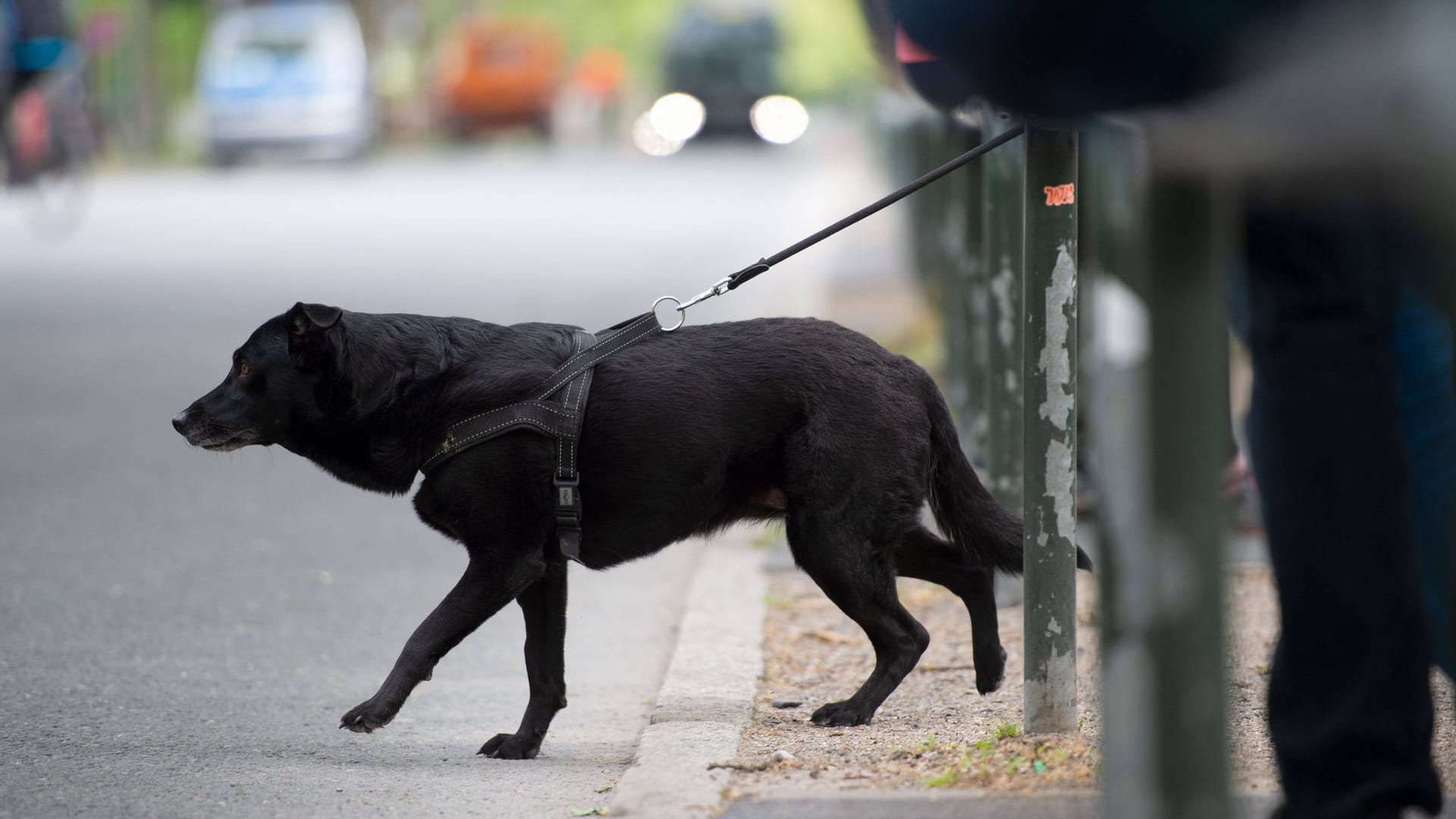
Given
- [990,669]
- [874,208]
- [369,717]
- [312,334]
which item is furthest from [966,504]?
[312,334]

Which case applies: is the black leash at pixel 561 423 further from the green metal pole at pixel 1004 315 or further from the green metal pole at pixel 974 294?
the green metal pole at pixel 974 294

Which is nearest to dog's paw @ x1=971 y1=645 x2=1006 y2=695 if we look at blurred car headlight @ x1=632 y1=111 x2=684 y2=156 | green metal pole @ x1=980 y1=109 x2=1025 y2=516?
green metal pole @ x1=980 y1=109 x2=1025 y2=516

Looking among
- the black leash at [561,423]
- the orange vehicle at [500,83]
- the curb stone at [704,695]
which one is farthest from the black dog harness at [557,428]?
the orange vehicle at [500,83]

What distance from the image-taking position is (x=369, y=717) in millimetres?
3334

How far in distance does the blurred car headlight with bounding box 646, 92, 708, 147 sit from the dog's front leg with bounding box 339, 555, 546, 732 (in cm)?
3098

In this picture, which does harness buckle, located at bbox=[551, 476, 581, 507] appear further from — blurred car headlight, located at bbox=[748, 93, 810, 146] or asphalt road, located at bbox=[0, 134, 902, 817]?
blurred car headlight, located at bbox=[748, 93, 810, 146]

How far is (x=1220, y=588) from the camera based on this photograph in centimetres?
169

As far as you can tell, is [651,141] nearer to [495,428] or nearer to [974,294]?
[974,294]

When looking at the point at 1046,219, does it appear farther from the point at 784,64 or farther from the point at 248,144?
the point at 784,64

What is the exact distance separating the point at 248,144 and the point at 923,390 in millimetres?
23242

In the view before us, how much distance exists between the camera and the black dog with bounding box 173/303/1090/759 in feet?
11.2

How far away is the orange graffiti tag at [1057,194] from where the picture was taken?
3.17 metres

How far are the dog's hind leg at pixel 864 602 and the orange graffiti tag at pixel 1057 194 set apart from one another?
765 millimetres

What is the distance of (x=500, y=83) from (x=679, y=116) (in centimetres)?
352
